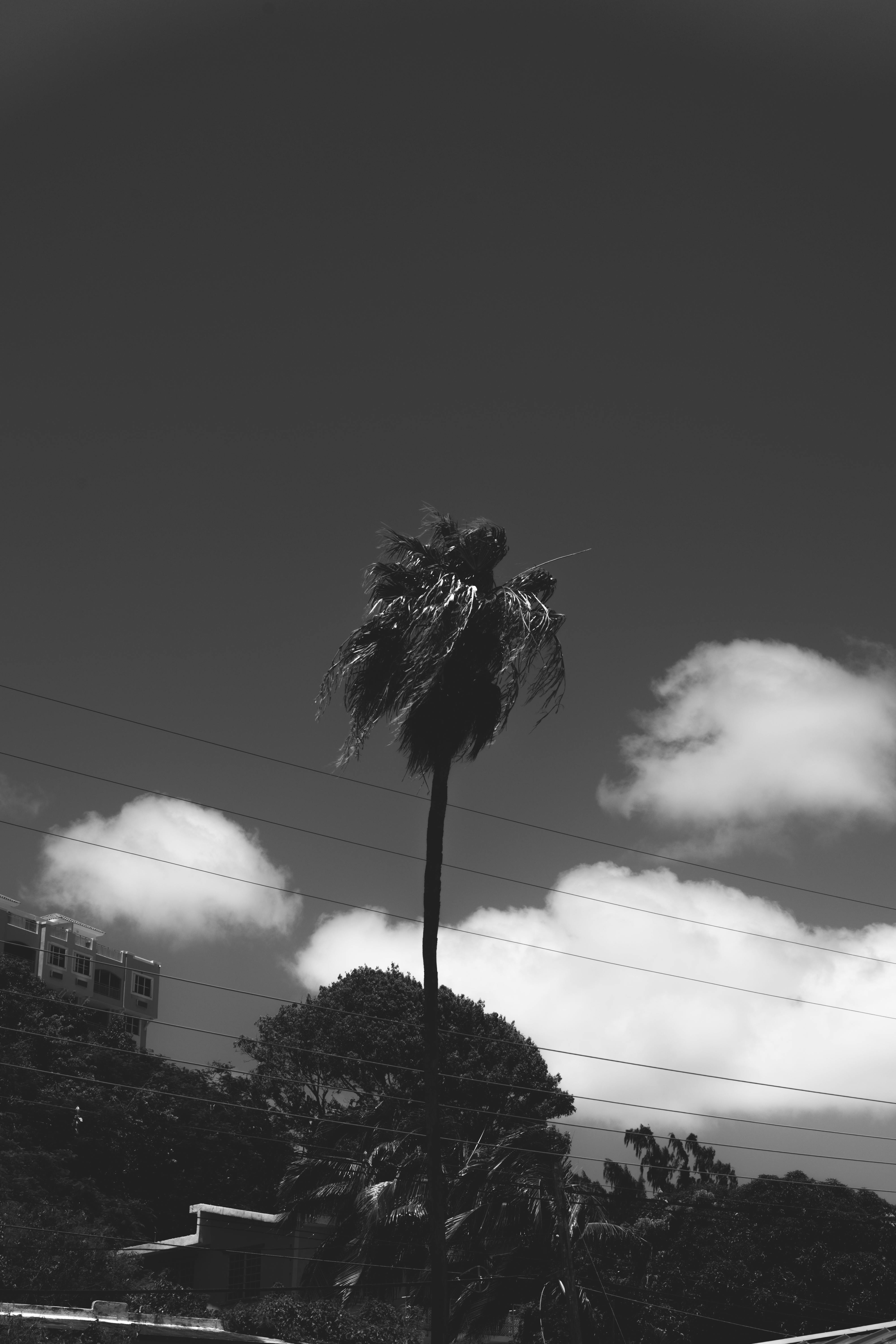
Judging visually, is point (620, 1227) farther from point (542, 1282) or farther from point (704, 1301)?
point (704, 1301)

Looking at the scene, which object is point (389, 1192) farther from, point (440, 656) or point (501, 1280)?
point (440, 656)

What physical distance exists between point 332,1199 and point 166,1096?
33.7 m

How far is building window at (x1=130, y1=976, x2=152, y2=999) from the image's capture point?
111062 millimetres

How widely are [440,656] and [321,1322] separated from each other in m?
16.4

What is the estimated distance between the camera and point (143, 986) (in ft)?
368

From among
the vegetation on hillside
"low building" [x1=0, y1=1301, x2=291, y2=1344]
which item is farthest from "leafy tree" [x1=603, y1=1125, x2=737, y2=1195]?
"low building" [x1=0, y1=1301, x2=291, y2=1344]

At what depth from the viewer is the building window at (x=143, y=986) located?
111 m

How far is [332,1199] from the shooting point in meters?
32.3

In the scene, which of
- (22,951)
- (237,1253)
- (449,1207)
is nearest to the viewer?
(449,1207)

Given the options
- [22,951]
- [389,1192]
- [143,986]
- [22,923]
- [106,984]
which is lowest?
[389,1192]

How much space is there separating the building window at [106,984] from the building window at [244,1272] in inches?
2792

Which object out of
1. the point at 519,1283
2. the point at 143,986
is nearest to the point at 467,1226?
the point at 519,1283

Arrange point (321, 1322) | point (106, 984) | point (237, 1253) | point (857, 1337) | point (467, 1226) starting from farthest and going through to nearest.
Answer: point (106, 984), point (237, 1253), point (467, 1226), point (321, 1322), point (857, 1337)

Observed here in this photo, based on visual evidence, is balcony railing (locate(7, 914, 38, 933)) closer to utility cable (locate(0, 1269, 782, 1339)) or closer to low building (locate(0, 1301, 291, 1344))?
utility cable (locate(0, 1269, 782, 1339))
